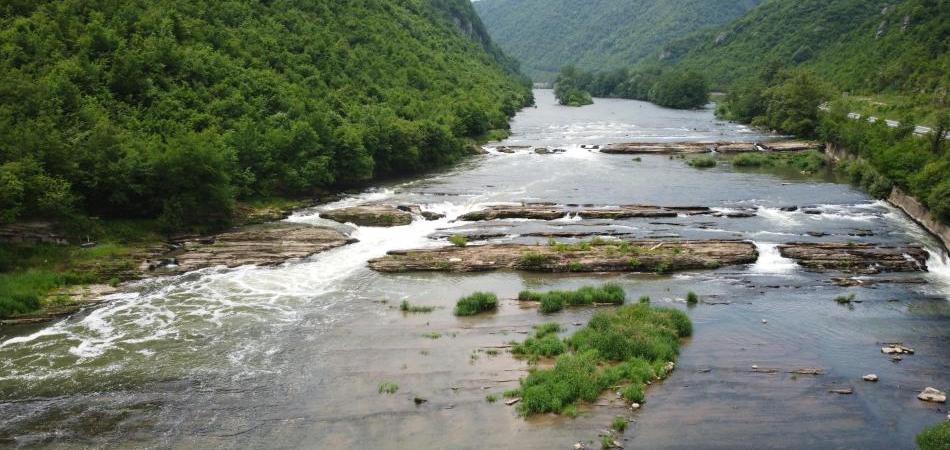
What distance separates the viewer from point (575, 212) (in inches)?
2148

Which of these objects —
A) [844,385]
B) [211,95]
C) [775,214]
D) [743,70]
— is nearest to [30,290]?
[211,95]

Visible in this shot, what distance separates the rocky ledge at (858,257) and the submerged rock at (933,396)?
54.4 feet

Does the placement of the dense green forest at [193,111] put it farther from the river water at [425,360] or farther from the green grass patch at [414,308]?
the green grass patch at [414,308]

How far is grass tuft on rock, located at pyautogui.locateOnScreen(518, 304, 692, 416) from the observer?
81.7ft

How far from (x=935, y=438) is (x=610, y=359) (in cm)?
1192

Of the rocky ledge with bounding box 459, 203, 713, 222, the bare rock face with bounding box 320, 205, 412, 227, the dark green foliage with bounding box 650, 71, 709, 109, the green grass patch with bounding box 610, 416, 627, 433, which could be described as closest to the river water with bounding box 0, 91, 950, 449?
the green grass patch with bounding box 610, 416, 627, 433

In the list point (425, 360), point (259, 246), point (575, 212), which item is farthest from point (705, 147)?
point (425, 360)

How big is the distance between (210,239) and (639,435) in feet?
113

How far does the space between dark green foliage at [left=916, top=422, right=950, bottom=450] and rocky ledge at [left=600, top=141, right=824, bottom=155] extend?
70.0 metres

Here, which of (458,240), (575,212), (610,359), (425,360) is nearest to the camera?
(610,359)

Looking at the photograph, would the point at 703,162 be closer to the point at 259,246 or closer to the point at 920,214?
the point at 920,214

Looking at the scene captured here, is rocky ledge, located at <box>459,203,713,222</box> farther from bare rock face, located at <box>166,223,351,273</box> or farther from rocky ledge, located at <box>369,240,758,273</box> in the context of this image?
bare rock face, located at <box>166,223,351,273</box>

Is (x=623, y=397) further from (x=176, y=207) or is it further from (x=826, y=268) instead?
(x=176, y=207)

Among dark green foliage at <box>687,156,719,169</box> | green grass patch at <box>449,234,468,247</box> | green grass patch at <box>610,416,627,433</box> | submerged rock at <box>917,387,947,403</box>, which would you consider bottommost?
submerged rock at <box>917,387,947,403</box>
